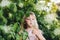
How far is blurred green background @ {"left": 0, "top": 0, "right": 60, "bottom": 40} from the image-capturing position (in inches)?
111

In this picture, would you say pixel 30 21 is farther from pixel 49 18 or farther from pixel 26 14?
pixel 49 18

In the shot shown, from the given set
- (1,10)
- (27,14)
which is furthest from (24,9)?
(1,10)

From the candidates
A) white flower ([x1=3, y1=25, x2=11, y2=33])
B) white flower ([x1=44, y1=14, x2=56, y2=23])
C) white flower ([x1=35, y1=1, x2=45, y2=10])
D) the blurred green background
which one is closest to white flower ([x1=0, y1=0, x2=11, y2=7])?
the blurred green background

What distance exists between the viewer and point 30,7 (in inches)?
121

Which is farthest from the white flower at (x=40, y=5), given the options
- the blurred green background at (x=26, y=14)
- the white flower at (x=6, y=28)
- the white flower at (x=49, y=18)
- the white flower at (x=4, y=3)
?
the white flower at (x=6, y=28)

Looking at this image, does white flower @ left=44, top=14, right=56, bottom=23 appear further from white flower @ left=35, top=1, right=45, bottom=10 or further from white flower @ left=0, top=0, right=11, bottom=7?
white flower @ left=0, top=0, right=11, bottom=7

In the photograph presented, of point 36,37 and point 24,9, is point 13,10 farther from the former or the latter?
point 36,37

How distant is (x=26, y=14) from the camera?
3.01 meters

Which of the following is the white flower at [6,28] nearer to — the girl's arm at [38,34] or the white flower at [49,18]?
the girl's arm at [38,34]

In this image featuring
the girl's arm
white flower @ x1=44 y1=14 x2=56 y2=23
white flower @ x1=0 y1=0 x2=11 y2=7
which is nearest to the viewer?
white flower @ x1=0 y1=0 x2=11 y2=7

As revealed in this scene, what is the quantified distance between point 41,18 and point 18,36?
1.73 feet

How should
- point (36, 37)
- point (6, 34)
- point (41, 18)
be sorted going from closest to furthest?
point (6, 34)
point (36, 37)
point (41, 18)

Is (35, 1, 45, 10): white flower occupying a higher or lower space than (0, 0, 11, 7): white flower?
lower

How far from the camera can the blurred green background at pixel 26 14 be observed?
2.82m
